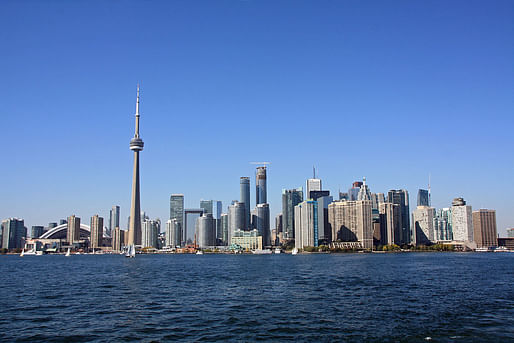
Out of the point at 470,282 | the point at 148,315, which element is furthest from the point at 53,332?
the point at 470,282

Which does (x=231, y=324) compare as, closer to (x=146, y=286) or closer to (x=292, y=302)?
(x=292, y=302)

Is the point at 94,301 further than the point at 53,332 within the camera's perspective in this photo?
Yes

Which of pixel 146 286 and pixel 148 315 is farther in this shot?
pixel 146 286

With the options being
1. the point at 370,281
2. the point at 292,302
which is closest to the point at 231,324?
the point at 292,302

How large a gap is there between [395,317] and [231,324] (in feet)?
46.9

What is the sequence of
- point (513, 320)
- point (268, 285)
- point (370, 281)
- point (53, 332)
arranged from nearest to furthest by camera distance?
point (53, 332) → point (513, 320) → point (268, 285) → point (370, 281)

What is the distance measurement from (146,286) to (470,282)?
49.7m

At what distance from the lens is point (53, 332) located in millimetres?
36281

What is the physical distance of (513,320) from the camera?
1554 inches

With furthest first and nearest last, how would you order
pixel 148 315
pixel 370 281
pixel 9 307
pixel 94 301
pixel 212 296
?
pixel 370 281 < pixel 212 296 < pixel 94 301 < pixel 9 307 < pixel 148 315

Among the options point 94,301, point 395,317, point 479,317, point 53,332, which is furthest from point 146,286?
point 479,317

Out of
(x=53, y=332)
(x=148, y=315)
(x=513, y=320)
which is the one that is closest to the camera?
(x=53, y=332)

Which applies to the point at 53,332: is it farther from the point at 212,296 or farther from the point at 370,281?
the point at 370,281

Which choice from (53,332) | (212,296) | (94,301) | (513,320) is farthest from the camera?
(212,296)
